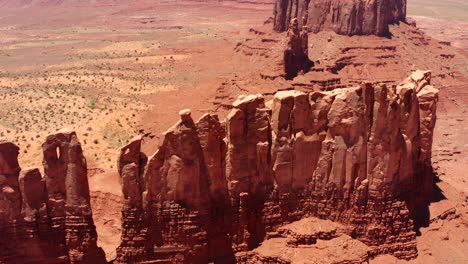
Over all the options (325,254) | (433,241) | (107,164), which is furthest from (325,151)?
(107,164)

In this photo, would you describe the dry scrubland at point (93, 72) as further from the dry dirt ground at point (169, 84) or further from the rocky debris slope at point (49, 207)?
the rocky debris slope at point (49, 207)

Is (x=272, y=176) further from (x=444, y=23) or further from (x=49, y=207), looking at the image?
(x=444, y=23)

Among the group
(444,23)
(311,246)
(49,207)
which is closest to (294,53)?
(311,246)

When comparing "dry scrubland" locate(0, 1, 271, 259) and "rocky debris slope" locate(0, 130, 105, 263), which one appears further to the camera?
"dry scrubland" locate(0, 1, 271, 259)

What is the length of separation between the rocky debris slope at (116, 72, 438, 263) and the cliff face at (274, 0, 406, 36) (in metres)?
48.7

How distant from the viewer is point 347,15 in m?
67.1

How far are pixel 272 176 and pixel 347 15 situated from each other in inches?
2042

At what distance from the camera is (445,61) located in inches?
2906

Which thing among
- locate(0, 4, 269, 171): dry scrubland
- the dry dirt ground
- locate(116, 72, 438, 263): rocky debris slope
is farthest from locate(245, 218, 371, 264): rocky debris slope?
locate(0, 4, 269, 171): dry scrubland

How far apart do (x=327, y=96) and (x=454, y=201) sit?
9.38 metres

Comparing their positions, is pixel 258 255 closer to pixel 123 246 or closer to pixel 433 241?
pixel 123 246

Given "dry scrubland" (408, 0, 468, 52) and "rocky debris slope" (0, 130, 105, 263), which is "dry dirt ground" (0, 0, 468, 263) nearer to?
"dry scrubland" (408, 0, 468, 52)

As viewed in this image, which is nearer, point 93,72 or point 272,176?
point 272,176

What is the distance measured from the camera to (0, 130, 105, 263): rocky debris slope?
1647 centimetres
